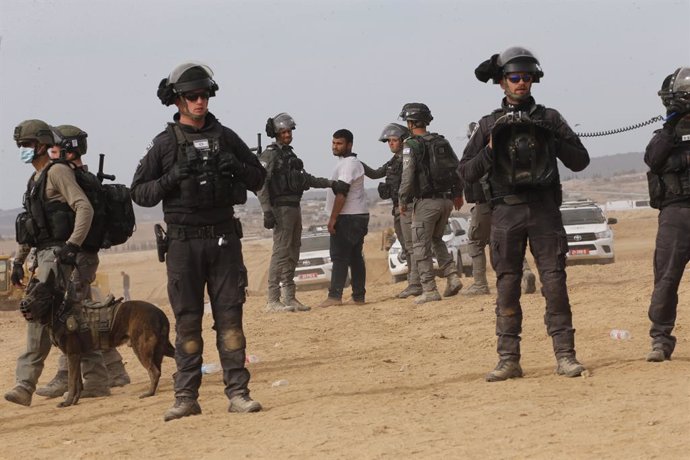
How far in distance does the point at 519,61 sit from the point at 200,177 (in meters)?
2.35

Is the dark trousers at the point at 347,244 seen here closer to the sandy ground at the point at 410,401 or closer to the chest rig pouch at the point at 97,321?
the sandy ground at the point at 410,401

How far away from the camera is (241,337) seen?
8836 millimetres

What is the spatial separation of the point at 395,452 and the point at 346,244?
9.78 metres

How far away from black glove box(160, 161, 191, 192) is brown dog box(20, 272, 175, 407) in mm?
2022

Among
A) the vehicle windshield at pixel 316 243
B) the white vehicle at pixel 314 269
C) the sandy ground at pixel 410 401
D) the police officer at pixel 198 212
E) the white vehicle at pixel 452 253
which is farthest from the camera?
the vehicle windshield at pixel 316 243

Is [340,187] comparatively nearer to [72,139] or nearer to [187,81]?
[72,139]

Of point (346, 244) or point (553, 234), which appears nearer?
point (553, 234)

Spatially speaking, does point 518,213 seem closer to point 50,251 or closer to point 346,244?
point 50,251

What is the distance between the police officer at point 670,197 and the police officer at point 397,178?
7.12 metres

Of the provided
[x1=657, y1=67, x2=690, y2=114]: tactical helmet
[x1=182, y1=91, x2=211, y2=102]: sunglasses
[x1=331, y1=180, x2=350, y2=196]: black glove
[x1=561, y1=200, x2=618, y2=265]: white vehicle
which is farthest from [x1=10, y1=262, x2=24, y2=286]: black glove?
[x1=561, y1=200, x2=618, y2=265]: white vehicle

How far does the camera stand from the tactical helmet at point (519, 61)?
884cm

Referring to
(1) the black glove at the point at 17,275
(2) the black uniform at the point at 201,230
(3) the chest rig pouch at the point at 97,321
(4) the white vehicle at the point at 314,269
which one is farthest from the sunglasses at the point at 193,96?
(4) the white vehicle at the point at 314,269

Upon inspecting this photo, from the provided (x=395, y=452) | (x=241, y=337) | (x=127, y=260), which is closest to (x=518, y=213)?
(x=241, y=337)

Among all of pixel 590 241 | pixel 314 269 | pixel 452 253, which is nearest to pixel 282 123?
pixel 452 253
